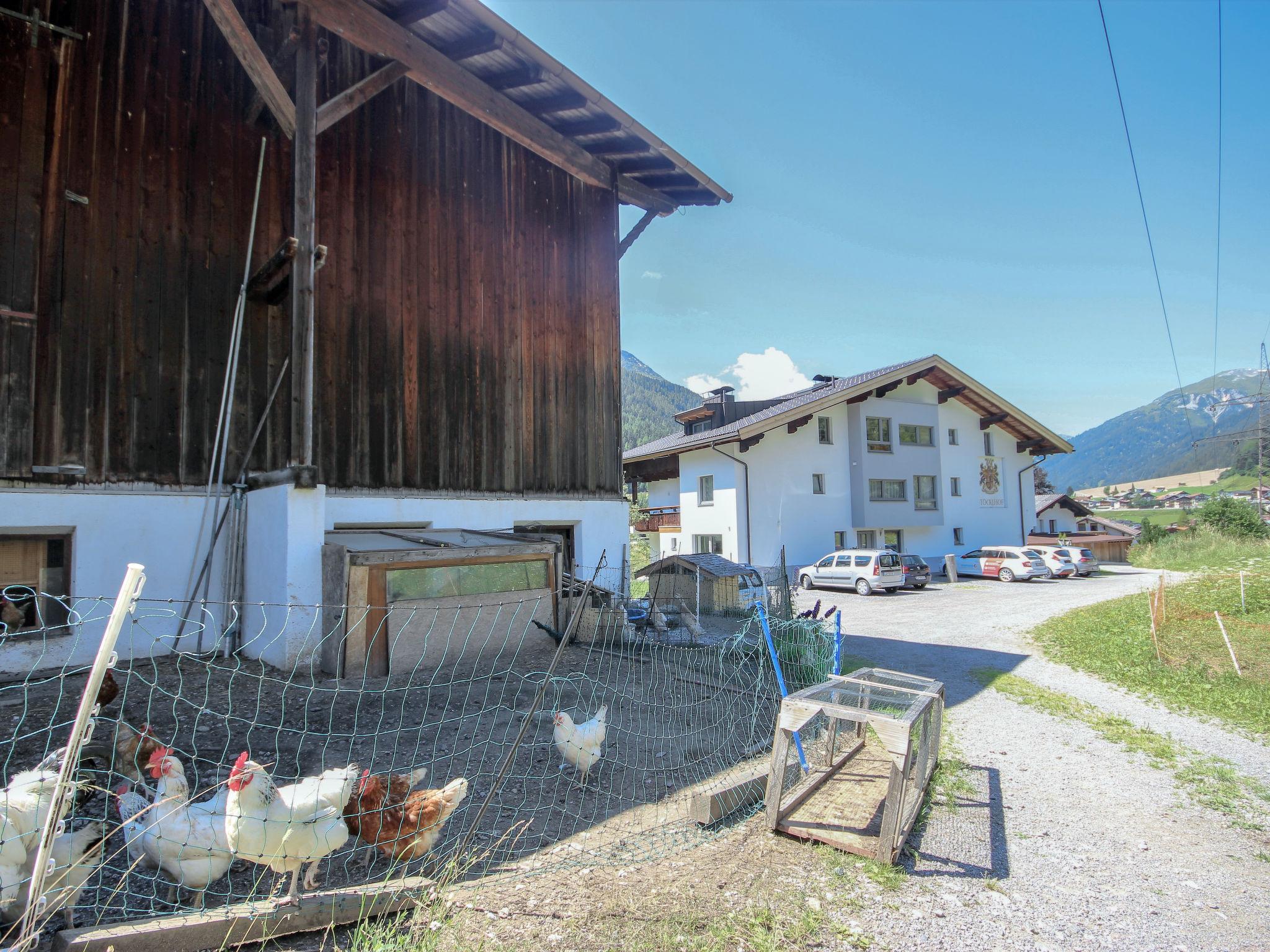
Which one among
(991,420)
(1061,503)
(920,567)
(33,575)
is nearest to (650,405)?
(1061,503)

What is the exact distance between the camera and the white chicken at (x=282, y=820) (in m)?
2.93

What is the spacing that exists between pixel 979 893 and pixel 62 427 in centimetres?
864

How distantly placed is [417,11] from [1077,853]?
33.5 ft

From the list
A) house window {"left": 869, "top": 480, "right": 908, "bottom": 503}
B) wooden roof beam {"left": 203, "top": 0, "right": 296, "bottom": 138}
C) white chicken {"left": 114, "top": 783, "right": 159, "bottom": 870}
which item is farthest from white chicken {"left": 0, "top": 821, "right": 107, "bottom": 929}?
house window {"left": 869, "top": 480, "right": 908, "bottom": 503}

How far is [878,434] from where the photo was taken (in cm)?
2962

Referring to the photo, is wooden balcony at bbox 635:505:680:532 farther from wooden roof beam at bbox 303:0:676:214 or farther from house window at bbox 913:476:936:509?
wooden roof beam at bbox 303:0:676:214

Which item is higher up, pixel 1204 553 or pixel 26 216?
pixel 26 216

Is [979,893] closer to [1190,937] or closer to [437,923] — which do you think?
[1190,937]

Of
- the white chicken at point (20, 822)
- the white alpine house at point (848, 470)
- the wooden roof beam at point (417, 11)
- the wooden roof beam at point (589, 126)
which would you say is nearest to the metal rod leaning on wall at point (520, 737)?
the white chicken at point (20, 822)

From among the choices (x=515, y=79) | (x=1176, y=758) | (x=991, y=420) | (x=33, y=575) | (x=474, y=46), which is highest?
(x=515, y=79)

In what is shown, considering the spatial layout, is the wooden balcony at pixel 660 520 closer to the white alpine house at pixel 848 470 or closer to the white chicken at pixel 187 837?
the white alpine house at pixel 848 470

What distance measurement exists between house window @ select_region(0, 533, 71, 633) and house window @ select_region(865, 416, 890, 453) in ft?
88.6

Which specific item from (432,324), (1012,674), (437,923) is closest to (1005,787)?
(437,923)

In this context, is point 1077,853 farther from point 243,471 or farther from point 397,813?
point 243,471
